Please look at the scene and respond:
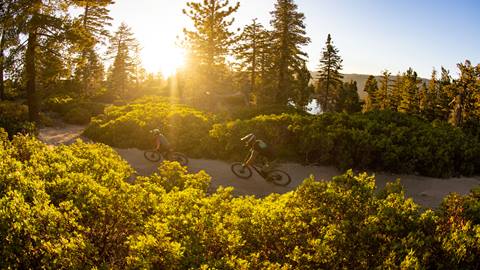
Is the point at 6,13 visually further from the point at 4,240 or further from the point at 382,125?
the point at 382,125

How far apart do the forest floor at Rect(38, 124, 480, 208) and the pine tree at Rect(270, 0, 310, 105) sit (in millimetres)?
21624

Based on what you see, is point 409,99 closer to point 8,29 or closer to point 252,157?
point 252,157

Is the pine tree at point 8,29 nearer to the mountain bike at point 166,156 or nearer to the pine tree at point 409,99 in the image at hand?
the mountain bike at point 166,156

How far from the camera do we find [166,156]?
14.7 metres

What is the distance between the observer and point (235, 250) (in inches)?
185

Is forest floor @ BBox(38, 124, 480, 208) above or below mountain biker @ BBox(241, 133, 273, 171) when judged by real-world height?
below

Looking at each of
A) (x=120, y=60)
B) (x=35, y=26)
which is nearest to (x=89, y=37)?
(x=35, y=26)

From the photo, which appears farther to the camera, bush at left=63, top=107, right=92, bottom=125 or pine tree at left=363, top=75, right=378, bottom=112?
pine tree at left=363, top=75, right=378, bottom=112

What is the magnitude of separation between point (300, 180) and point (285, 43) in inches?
947

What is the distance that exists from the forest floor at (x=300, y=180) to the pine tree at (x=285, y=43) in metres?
21.6

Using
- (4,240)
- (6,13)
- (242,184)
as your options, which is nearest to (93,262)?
(4,240)

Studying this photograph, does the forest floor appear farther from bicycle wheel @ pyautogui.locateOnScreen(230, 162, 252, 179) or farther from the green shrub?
the green shrub

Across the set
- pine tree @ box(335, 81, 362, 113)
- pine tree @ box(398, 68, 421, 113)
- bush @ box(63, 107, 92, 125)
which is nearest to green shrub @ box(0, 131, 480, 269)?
bush @ box(63, 107, 92, 125)

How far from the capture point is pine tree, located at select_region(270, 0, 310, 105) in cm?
3491
